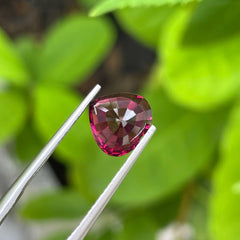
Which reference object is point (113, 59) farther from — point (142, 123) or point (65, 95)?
point (142, 123)

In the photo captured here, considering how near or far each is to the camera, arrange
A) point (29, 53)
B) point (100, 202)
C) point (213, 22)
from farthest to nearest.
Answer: point (29, 53)
point (213, 22)
point (100, 202)

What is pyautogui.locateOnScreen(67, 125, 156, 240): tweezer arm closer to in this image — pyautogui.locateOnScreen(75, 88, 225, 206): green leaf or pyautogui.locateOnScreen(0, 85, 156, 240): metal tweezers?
pyautogui.locateOnScreen(0, 85, 156, 240): metal tweezers

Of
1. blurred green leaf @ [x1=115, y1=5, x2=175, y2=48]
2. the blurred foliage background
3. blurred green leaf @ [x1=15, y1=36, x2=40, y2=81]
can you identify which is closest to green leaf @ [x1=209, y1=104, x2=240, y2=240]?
the blurred foliage background

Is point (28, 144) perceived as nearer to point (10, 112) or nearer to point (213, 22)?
point (10, 112)

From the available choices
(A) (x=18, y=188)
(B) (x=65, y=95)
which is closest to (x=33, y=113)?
(B) (x=65, y=95)

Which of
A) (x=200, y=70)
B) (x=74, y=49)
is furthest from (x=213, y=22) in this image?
(x=74, y=49)
